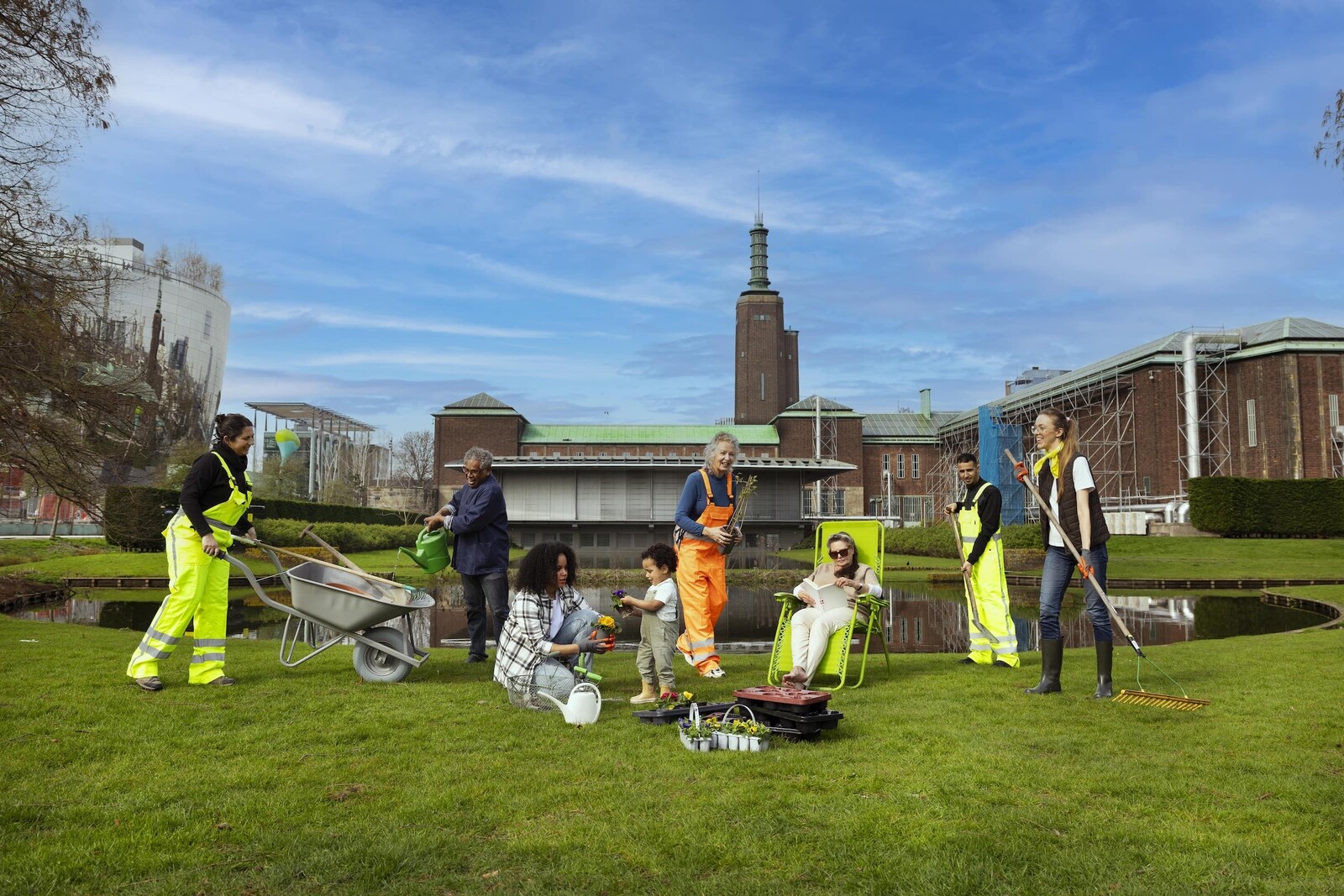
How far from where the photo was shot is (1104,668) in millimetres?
6441

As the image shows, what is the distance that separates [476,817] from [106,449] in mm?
12890

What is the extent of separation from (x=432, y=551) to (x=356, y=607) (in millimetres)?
1369

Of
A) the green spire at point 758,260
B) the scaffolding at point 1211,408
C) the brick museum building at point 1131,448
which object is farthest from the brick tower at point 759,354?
the scaffolding at point 1211,408

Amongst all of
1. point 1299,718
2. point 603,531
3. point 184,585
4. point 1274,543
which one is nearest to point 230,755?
point 184,585

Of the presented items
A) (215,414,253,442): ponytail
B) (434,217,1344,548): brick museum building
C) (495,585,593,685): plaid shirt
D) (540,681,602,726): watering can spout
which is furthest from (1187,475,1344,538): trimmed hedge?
(215,414,253,442): ponytail

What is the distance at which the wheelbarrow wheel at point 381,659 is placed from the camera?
6.93m

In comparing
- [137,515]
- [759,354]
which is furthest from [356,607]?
[759,354]

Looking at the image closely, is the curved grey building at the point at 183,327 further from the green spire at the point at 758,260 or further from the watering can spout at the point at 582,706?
the watering can spout at the point at 582,706

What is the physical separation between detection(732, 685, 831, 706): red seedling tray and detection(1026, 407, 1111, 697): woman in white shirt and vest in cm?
230

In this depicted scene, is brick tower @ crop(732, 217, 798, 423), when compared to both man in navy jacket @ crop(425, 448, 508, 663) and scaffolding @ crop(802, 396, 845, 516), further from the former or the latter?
man in navy jacket @ crop(425, 448, 508, 663)

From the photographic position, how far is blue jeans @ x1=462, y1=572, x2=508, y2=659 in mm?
7934

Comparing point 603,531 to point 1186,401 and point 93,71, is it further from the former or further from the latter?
point 93,71

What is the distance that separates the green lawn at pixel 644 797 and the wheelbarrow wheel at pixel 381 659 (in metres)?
0.49

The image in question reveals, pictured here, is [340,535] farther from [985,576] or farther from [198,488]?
[985,576]
